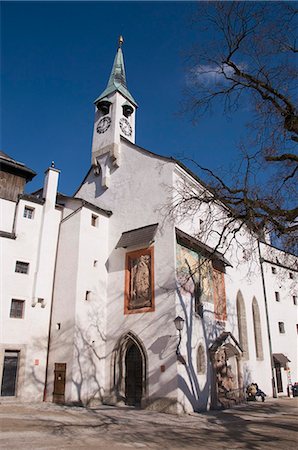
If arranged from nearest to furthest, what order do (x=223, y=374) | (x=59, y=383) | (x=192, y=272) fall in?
1. (x=59, y=383)
2. (x=192, y=272)
3. (x=223, y=374)

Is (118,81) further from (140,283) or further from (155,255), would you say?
(140,283)

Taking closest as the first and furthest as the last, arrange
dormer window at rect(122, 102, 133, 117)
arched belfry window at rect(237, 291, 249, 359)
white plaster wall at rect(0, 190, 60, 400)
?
1. white plaster wall at rect(0, 190, 60, 400)
2. arched belfry window at rect(237, 291, 249, 359)
3. dormer window at rect(122, 102, 133, 117)

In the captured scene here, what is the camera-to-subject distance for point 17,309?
18.7 meters

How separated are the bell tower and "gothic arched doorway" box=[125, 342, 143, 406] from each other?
10296 mm

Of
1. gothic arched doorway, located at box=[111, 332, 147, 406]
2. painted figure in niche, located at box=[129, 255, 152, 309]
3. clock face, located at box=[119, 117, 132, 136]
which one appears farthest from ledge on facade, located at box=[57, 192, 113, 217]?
gothic arched doorway, located at box=[111, 332, 147, 406]

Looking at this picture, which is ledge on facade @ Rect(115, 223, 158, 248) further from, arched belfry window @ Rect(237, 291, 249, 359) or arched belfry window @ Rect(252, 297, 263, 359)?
arched belfry window @ Rect(252, 297, 263, 359)

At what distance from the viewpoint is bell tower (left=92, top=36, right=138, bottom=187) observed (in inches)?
915

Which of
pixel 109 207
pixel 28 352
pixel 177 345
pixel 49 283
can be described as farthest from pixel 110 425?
pixel 109 207

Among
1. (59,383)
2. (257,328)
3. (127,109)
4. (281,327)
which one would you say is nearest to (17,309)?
(59,383)

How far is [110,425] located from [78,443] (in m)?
3.17

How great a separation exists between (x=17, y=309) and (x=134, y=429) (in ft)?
32.0

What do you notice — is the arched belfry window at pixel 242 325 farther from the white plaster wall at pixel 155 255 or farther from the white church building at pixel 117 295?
the white plaster wall at pixel 155 255

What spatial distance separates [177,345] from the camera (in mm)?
16094

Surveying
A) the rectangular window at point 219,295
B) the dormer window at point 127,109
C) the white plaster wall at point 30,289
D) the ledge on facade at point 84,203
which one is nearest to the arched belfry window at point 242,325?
the rectangular window at point 219,295
